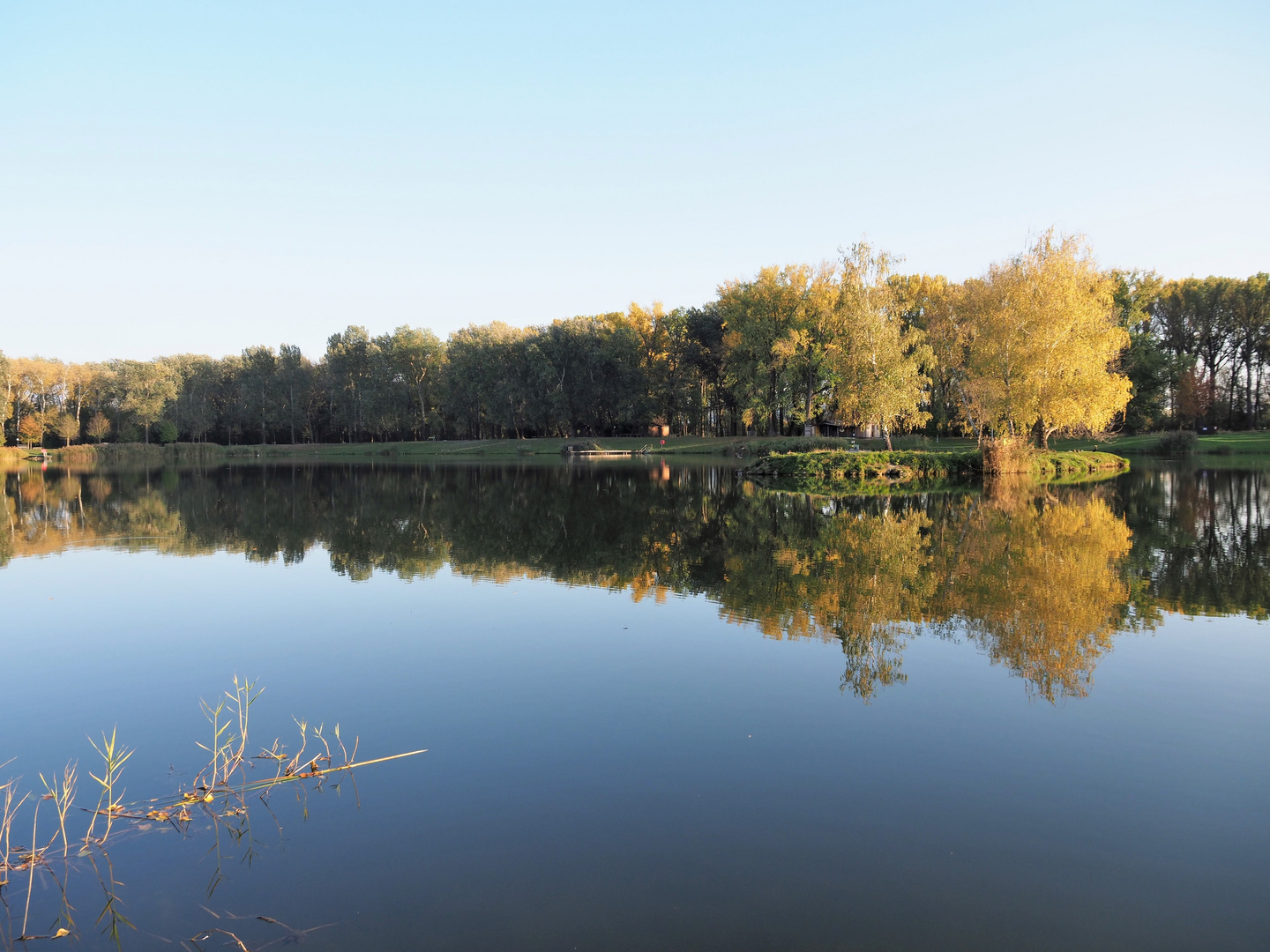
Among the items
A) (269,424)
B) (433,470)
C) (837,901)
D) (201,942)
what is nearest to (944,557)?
(837,901)

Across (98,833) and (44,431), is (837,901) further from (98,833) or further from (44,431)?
(44,431)

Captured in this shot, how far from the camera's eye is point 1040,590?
40.2 ft

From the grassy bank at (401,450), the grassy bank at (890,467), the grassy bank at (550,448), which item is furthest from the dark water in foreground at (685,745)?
the grassy bank at (401,450)

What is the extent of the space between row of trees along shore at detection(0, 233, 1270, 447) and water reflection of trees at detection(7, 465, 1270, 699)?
920cm

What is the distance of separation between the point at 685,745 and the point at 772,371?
6042 centimetres

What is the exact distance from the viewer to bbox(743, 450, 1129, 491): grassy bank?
37625mm

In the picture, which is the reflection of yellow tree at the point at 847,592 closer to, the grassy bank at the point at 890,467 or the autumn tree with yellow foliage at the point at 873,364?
the grassy bank at the point at 890,467

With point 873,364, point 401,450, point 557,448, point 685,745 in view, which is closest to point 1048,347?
point 873,364

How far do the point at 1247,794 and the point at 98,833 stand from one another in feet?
27.6

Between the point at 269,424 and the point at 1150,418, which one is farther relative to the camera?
the point at 269,424

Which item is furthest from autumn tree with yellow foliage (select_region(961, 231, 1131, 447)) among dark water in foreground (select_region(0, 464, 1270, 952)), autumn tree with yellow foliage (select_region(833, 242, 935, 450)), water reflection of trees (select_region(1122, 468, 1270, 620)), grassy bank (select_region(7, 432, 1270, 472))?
dark water in foreground (select_region(0, 464, 1270, 952))

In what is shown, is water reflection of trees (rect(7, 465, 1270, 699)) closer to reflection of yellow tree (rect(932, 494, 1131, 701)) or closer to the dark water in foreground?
reflection of yellow tree (rect(932, 494, 1131, 701))

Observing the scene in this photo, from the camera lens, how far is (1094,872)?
4734mm

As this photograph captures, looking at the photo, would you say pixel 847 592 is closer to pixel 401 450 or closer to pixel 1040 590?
pixel 1040 590
